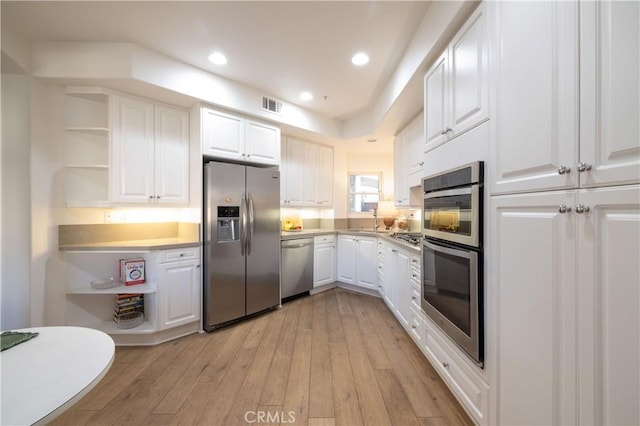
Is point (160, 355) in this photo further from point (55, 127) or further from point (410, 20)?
point (410, 20)

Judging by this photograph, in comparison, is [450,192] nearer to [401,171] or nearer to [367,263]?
[401,171]

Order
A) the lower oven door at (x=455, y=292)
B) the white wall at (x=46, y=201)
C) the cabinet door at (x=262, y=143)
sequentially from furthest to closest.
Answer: the cabinet door at (x=262, y=143) < the white wall at (x=46, y=201) < the lower oven door at (x=455, y=292)

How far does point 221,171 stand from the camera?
280cm

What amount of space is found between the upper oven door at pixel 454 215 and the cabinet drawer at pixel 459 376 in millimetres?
746

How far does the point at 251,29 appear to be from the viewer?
83.7 inches

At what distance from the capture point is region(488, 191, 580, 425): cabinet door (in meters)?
0.91

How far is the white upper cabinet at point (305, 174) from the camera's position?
394 centimetres

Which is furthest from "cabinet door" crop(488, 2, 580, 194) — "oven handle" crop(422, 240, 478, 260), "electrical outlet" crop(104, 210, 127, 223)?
"electrical outlet" crop(104, 210, 127, 223)

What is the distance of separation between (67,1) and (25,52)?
78 centimetres

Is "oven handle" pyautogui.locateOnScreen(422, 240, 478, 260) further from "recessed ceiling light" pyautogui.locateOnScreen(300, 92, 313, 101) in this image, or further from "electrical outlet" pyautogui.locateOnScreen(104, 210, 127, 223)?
"electrical outlet" pyautogui.locateOnScreen(104, 210, 127, 223)

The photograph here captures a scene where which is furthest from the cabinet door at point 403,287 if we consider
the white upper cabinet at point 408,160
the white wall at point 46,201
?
the white wall at point 46,201

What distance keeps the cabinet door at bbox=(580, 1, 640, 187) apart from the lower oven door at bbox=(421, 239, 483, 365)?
Answer: 2.23 feet

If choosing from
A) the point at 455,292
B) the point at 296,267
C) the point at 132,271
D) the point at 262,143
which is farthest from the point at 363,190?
the point at 132,271

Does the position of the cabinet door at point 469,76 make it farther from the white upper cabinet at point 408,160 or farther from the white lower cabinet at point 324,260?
the white lower cabinet at point 324,260
